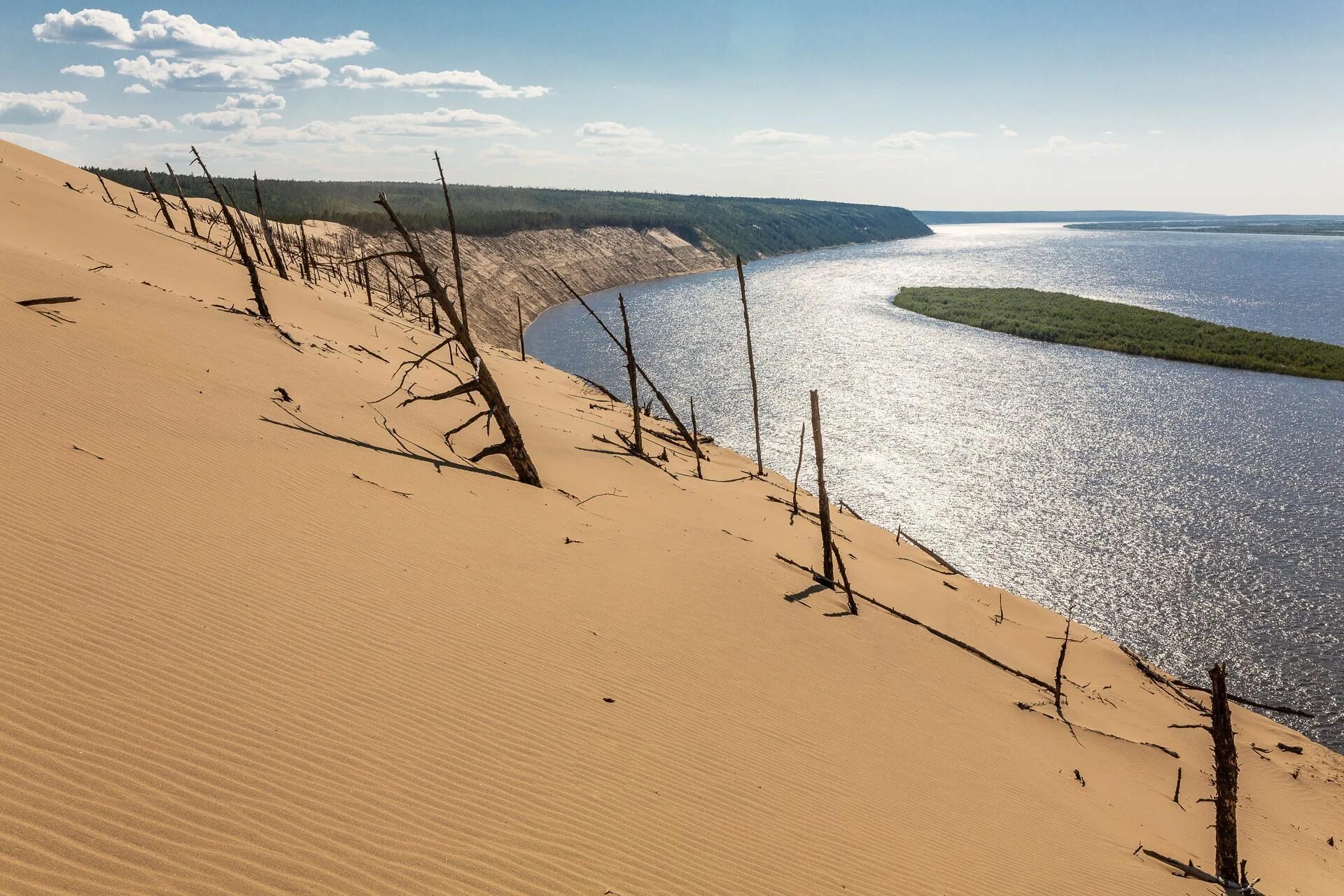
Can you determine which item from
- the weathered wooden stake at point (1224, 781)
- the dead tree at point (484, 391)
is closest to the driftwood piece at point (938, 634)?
the weathered wooden stake at point (1224, 781)

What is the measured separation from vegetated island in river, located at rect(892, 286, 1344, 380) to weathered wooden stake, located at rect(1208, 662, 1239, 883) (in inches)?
1628

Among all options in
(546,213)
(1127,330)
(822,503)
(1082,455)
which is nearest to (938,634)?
(822,503)

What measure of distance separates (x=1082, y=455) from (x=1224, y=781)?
71.5 feet

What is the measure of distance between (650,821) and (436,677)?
6.65 ft

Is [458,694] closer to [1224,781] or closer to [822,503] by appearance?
[822,503]

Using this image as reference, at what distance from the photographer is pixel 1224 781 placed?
7.23 meters

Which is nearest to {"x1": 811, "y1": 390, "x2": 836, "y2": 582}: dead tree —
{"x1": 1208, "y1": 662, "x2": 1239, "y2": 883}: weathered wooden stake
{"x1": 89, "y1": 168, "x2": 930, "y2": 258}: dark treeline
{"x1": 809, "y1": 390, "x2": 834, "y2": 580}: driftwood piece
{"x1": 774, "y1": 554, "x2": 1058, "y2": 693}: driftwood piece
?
{"x1": 809, "y1": 390, "x2": 834, "y2": 580}: driftwood piece

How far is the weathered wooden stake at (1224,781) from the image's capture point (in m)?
7.06

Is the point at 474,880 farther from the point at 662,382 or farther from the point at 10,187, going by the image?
the point at 662,382

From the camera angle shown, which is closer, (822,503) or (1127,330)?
(822,503)

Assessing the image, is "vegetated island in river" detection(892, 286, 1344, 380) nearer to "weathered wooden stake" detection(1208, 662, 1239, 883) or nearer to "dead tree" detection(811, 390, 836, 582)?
"dead tree" detection(811, 390, 836, 582)

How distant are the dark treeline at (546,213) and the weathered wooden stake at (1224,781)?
182 feet

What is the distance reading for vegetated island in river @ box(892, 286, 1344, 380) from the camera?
4031cm

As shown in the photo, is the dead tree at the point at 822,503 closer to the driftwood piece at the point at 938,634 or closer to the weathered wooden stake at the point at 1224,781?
the driftwood piece at the point at 938,634
